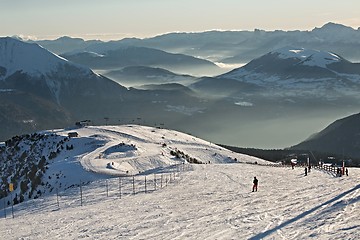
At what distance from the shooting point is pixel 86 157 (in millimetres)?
80812

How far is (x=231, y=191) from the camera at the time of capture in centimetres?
4431

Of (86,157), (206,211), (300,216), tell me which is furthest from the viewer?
(86,157)

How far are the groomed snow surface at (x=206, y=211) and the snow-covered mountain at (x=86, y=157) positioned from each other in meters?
15.1

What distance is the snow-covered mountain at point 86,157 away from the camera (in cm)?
6981

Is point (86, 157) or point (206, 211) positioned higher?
point (86, 157)

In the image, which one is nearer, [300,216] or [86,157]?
[300,216]

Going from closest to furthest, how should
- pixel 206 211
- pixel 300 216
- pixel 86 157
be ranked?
pixel 300 216
pixel 206 211
pixel 86 157

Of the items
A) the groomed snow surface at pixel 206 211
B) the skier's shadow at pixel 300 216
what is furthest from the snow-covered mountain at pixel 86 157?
the skier's shadow at pixel 300 216

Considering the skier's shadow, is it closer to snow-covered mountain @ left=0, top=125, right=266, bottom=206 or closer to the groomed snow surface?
the groomed snow surface

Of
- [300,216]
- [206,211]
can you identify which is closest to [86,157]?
Answer: [206,211]

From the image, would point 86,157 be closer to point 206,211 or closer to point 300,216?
point 206,211

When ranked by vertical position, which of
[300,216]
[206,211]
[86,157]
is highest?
[86,157]

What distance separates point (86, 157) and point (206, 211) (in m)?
47.8

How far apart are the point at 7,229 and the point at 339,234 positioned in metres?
22.7
